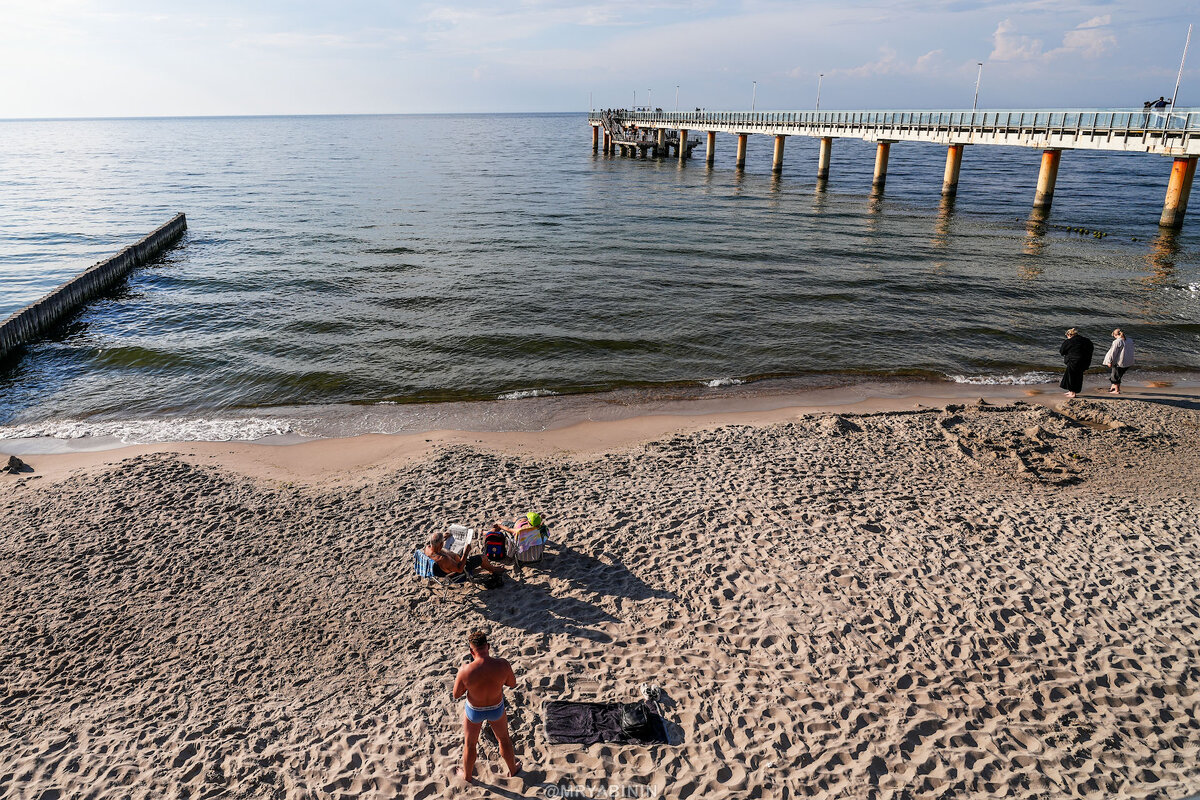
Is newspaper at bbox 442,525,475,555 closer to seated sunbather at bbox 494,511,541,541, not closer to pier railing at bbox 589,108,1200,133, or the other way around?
seated sunbather at bbox 494,511,541,541

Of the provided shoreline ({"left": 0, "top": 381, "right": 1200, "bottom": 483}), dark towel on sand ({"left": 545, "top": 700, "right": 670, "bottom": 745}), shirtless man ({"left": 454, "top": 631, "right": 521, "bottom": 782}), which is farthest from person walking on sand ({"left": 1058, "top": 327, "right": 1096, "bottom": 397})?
shirtless man ({"left": 454, "top": 631, "right": 521, "bottom": 782})

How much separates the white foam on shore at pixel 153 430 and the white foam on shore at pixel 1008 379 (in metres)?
16.2

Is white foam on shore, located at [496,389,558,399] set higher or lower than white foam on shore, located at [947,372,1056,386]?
lower

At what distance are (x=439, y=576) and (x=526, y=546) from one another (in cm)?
115

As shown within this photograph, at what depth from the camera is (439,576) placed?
880 cm

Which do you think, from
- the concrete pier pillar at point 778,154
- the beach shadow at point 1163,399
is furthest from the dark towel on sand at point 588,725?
the concrete pier pillar at point 778,154

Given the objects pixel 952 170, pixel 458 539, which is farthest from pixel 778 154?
pixel 458 539

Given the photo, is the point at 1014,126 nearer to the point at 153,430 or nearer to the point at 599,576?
the point at 599,576

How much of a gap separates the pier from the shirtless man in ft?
123

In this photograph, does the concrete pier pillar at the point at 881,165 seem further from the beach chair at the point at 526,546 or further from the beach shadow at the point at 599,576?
the beach chair at the point at 526,546

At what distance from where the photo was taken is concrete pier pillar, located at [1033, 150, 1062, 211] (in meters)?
40.0

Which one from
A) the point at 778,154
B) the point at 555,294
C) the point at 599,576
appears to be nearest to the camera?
the point at 599,576

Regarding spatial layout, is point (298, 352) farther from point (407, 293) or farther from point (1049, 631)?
point (1049, 631)

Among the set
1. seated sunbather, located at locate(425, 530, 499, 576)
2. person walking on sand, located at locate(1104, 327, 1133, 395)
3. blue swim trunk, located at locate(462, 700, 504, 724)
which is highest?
person walking on sand, located at locate(1104, 327, 1133, 395)
